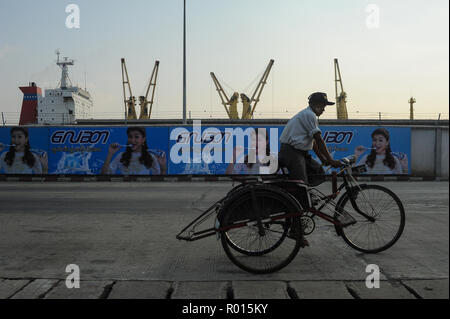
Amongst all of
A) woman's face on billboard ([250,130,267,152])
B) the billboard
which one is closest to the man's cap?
the billboard

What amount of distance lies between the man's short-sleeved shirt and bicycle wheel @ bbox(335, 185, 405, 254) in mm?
800

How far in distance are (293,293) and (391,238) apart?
6.62 feet

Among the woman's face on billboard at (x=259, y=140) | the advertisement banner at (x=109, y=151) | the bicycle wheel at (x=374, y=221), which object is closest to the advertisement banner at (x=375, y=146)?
the woman's face on billboard at (x=259, y=140)

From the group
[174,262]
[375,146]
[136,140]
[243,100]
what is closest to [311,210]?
[174,262]

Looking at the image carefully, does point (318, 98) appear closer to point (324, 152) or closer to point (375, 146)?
point (324, 152)

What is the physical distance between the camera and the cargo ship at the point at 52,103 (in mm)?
58438

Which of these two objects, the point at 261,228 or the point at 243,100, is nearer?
the point at 261,228

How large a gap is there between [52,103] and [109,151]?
1868 inches

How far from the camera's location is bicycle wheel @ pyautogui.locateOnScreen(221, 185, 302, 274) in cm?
413

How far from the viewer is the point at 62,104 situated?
60688 millimetres

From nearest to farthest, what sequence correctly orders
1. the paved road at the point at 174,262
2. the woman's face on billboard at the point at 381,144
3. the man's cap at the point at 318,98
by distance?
1. the paved road at the point at 174,262
2. the man's cap at the point at 318,98
3. the woman's face on billboard at the point at 381,144

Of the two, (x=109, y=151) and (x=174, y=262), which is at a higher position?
(x=109, y=151)

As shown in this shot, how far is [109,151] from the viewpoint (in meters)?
18.1

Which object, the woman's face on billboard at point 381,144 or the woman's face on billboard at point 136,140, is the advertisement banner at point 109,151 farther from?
the woman's face on billboard at point 381,144
